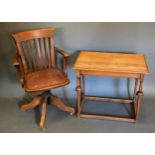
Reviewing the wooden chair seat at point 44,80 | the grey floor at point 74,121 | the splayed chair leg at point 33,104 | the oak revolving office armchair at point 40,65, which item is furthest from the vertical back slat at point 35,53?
Answer: the grey floor at point 74,121

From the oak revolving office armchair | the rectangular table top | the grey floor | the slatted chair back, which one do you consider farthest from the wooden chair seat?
the grey floor

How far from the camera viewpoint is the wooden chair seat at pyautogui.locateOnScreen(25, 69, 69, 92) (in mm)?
2135

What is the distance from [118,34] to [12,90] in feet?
5.07

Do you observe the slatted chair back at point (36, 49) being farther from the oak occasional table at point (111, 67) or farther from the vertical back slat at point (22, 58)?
the oak occasional table at point (111, 67)

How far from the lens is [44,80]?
7.30 feet

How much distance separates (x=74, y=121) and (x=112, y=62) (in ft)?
2.49

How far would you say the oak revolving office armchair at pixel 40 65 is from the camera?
86.9 inches

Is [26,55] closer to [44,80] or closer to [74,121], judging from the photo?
[44,80]

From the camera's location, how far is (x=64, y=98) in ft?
9.09

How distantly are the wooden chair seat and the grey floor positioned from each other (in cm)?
44

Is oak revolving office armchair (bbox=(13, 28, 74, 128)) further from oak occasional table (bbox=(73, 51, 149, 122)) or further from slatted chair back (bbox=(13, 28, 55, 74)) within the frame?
oak occasional table (bbox=(73, 51, 149, 122))

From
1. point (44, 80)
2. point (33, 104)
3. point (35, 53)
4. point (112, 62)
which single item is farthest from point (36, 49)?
point (112, 62)
